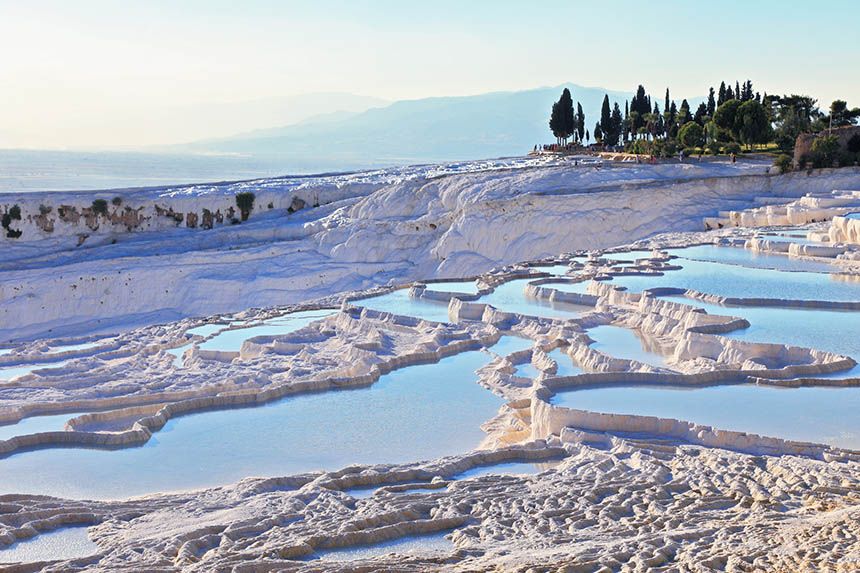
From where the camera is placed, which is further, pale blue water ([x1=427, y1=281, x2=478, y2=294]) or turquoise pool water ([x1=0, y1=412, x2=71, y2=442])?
pale blue water ([x1=427, y1=281, x2=478, y2=294])

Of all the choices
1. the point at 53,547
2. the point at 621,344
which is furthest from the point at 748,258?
the point at 53,547

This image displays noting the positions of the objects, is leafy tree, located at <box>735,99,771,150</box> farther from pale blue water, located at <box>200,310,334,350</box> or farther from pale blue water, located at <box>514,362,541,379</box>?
pale blue water, located at <box>514,362,541,379</box>

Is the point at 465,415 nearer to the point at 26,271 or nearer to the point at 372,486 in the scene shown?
the point at 372,486

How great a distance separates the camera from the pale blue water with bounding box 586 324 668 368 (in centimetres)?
992

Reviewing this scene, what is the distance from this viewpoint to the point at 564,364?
32.6 feet

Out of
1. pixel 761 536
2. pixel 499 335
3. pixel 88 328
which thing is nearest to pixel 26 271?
pixel 88 328

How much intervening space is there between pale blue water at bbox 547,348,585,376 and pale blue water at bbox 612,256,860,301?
3.21 m

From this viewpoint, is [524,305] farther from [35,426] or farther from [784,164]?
[784,164]

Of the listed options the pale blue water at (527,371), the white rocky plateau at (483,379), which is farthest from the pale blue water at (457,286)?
the pale blue water at (527,371)

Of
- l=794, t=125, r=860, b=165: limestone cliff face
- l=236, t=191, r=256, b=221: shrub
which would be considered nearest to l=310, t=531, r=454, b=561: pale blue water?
l=794, t=125, r=860, b=165: limestone cliff face

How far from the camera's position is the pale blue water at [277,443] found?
7.07 metres

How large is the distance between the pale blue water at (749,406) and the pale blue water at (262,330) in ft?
17.6

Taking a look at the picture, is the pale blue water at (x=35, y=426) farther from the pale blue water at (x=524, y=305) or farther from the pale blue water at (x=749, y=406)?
the pale blue water at (x=524, y=305)

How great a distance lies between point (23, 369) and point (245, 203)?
18448 mm
